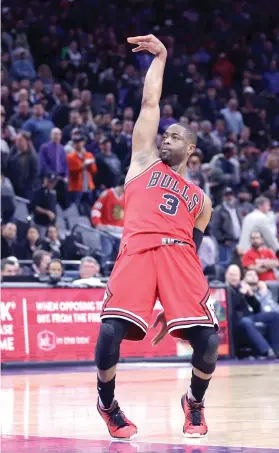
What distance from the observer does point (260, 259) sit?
1845cm

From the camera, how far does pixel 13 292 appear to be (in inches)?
575

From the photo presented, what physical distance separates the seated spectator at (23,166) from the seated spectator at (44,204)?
0.48m

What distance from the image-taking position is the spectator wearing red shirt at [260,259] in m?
18.4

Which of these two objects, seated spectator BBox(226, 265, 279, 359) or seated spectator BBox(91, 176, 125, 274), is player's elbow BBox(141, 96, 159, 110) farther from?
seated spectator BBox(91, 176, 125, 274)

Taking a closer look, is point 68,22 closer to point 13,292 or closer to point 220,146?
point 220,146

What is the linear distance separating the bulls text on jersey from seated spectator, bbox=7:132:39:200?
37.5 ft

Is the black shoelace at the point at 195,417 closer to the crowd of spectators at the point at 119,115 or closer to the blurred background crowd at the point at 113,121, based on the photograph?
the blurred background crowd at the point at 113,121

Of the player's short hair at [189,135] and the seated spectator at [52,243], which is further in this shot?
the seated spectator at [52,243]

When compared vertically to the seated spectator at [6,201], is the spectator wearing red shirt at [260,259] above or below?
below

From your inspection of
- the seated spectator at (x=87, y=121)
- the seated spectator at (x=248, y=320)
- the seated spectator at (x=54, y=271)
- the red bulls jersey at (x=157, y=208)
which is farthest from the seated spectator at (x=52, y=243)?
the red bulls jersey at (x=157, y=208)

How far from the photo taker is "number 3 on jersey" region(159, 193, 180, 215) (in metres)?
7.36

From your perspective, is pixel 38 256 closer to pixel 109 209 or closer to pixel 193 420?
pixel 109 209

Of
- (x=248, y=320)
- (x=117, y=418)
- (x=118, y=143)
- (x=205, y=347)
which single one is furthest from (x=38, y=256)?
(x=205, y=347)

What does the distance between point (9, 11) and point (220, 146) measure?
5977 mm
